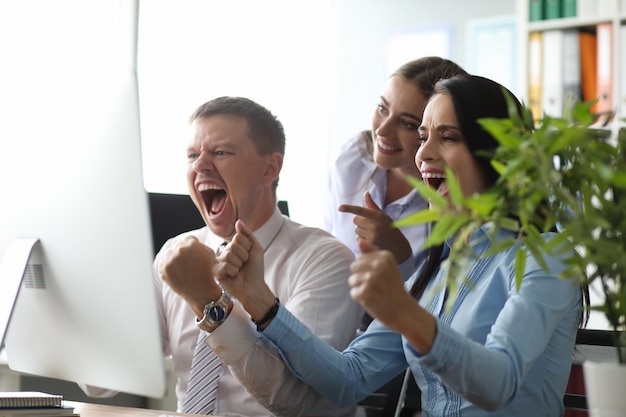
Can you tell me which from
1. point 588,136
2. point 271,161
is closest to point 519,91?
point 271,161

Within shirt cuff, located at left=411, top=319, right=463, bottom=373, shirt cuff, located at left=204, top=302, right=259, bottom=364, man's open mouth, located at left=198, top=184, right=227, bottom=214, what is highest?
man's open mouth, located at left=198, top=184, right=227, bottom=214

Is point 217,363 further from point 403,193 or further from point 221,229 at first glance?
point 403,193

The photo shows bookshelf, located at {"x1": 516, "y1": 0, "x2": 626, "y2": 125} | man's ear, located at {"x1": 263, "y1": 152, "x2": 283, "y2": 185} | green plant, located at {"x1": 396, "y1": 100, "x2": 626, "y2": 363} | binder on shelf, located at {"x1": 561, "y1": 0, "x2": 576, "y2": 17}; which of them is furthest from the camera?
binder on shelf, located at {"x1": 561, "y1": 0, "x2": 576, "y2": 17}

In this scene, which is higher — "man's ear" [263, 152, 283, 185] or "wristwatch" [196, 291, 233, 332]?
"man's ear" [263, 152, 283, 185]

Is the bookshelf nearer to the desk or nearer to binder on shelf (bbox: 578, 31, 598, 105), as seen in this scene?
binder on shelf (bbox: 578, 31, 598, 105)

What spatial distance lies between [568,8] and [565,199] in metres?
2.72

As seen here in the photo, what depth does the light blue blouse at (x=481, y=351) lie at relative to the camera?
1199mm

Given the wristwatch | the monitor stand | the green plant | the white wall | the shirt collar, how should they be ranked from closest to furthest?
the green plant → the monitor stand → the wristwatch → the shirt collar → the white wall

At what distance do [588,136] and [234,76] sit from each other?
10.7 ft

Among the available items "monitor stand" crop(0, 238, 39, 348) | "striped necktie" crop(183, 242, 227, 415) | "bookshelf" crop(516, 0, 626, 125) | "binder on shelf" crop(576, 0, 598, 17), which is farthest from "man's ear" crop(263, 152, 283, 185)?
"binder on shelf" crop(576, 0, 598, 17)

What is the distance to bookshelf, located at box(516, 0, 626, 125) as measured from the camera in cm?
329

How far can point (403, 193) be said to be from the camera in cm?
236

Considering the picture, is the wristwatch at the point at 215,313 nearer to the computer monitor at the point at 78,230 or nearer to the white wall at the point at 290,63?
the computer monitor at the point at 78,230

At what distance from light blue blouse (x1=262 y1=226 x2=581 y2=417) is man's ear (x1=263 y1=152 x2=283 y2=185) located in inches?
20.8
